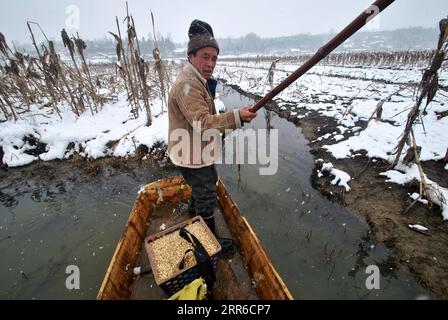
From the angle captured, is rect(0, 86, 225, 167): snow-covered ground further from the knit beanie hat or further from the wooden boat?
the knit beanie hat

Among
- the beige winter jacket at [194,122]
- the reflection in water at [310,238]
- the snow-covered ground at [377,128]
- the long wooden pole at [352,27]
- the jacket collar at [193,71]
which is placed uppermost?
the long wooden pole at [352,27]

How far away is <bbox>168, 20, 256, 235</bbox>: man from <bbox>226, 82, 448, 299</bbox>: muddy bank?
9.95 feet

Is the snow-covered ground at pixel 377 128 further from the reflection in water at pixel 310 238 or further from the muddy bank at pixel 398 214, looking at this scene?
the reflection in water at pixel 310 238

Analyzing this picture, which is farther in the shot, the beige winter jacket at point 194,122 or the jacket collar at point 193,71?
the jacket collar at point 193,71

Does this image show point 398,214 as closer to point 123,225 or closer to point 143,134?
point 123,225

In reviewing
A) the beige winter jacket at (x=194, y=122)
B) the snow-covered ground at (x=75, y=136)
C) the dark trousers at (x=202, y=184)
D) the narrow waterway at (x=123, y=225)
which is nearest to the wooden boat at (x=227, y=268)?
the dark trousers at (x=202, y=184)

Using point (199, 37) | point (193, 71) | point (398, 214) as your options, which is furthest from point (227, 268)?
point (398, 214)

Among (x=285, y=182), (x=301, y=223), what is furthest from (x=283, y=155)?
(x=301, y=223)

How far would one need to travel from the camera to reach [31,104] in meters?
10.2

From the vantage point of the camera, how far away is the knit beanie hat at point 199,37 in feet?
7.60

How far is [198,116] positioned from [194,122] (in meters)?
0.07

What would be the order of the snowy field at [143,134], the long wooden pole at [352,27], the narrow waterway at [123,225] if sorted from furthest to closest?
the snowy field at [143,134] → the narrow waterway at [123,225] → the long wooden pole at [352,27]

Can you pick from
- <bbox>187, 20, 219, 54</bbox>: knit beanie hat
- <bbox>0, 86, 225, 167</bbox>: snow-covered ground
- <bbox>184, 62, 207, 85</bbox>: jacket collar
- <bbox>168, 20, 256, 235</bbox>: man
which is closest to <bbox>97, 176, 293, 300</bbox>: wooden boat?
<bbox>168, 20, 256, 235</bbox>: man

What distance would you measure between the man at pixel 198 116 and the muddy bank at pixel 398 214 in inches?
119
